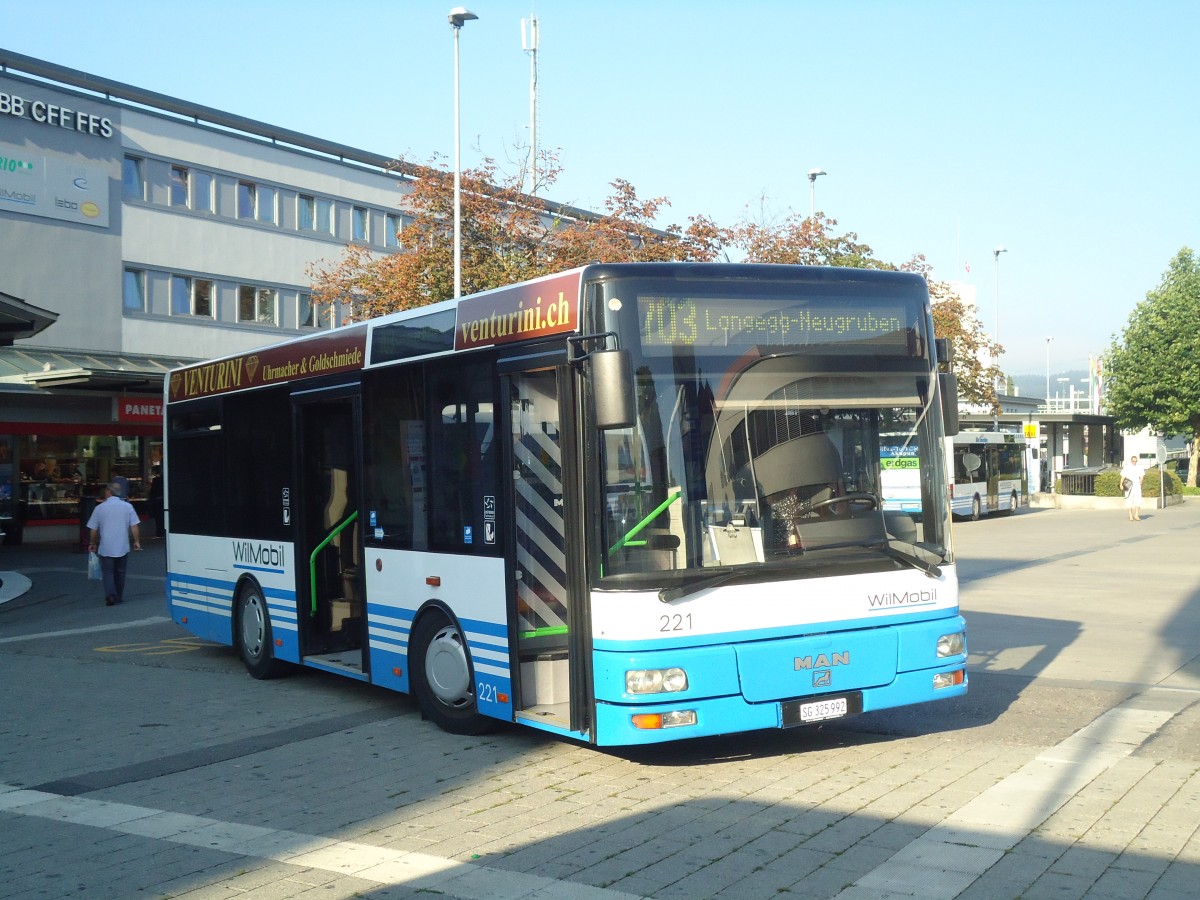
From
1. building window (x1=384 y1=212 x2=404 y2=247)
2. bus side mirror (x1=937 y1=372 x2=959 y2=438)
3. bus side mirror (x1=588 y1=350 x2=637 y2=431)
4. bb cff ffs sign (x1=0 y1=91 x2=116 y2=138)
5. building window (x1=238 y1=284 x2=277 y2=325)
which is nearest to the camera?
bus side mirror (x1=588 y1=350 x2=637 y2=431)

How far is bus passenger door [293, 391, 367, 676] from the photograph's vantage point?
424 inches

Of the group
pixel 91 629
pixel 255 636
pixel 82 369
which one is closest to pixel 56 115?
pixel 82 369

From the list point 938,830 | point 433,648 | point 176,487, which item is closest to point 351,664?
point 433,648

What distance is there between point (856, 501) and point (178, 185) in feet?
110

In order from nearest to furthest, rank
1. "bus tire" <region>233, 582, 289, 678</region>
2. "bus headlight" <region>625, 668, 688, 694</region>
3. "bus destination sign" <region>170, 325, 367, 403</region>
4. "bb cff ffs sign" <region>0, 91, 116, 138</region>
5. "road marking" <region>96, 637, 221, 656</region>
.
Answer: "bus headlight" <region>625, 668, 688, 694</region> < "bus destination sign" <region>170, 325, 367, 403</region> < "bus tire" <region>233, 582, 289, 678</region> < "road marking" <region>96, 637, 221, 656</region> < "bb cff ffs sign" <region>0, 91, 116, 138</region>

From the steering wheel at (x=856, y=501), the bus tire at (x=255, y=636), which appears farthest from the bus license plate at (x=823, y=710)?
the bus tire at (x=255, y=636)

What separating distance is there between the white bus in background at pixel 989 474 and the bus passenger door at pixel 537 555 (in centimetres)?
3267

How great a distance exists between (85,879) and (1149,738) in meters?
6.44

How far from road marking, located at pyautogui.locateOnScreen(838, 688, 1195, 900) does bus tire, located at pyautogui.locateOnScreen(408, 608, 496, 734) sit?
336 centimetres

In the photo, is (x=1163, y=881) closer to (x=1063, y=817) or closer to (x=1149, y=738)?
(x=1063, y=817)

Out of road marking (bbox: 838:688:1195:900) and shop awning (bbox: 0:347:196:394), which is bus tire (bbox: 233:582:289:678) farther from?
shop awning (bbox: 0:347:196:394)

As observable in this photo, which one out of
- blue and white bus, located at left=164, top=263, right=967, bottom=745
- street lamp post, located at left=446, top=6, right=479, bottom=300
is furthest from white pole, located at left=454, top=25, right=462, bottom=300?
blue and white bus, located at left=164, top=263, right=967, bottom=745

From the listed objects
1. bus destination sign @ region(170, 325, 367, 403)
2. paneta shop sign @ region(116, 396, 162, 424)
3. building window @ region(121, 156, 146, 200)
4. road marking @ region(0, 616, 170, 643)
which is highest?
building window @ region(121, 156, 146, 200)

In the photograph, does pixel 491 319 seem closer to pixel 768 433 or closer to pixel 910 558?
pixel 768 433
